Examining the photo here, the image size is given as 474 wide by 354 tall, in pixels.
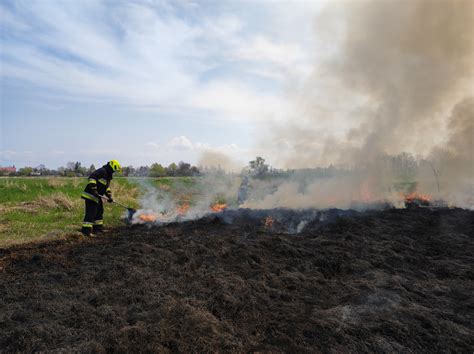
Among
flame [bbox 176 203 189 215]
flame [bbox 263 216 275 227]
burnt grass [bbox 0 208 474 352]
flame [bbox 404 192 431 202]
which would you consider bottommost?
burnt grass [bbox 0 208 474 352]

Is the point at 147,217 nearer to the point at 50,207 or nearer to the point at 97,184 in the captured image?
the point at 97,184

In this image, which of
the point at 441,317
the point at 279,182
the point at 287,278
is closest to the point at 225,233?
the point at 287,278

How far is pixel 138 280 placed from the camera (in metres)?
6.65

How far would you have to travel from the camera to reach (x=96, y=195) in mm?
11273

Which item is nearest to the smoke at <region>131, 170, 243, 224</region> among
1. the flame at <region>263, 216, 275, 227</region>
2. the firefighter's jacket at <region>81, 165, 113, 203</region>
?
the firefighter's jacket at <region>81, 165, 113, 203</region>

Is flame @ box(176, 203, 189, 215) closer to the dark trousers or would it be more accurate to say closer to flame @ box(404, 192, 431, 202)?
the dark trousers

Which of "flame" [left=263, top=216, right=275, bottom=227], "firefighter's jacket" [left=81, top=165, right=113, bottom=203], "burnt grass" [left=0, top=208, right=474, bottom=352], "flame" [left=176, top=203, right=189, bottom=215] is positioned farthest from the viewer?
"flame" [left=176, top=203, right=189, bottom=215]

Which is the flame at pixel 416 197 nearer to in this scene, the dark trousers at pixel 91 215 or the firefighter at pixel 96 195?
the firefighter at pixel 96 195

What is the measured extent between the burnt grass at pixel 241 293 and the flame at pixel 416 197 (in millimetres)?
6699

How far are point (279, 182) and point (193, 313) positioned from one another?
1621 centimetres

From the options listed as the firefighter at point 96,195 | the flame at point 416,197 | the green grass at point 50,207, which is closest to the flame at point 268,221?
the firefighter at point 96,195

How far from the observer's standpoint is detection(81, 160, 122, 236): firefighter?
11219 mm

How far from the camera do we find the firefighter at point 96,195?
1122 centimetres

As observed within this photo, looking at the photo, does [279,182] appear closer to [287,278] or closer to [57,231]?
[57,231]
